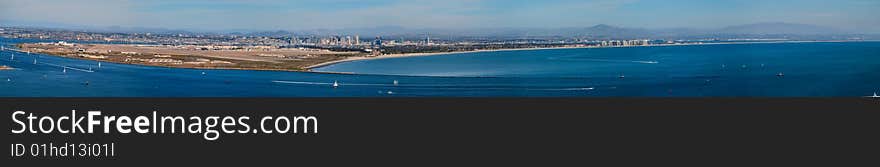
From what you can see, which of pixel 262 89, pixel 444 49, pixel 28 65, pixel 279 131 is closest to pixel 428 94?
pixel 262 89

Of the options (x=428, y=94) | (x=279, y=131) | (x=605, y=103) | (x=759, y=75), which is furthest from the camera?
(x=759, y=75)

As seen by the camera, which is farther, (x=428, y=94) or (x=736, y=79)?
(x=736, y=79)

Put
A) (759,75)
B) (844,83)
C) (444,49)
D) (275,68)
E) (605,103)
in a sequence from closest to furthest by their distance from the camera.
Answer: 1. (605,103)
2. (844,83)
3. (759,75)
4. (275,68)
5. (444,49)

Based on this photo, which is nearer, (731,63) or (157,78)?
(157,78)

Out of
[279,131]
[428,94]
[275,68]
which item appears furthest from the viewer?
[275,68]

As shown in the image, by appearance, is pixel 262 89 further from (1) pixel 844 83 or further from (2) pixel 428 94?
(1) pixel 844 83

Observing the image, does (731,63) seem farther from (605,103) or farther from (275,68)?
(605,103)

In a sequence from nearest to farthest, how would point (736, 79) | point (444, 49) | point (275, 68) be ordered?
point (736, 79), point (275, 68), point (444, 49)

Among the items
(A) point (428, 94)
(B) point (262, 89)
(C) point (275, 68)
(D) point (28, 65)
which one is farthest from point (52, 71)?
(A) point (428, 94)
